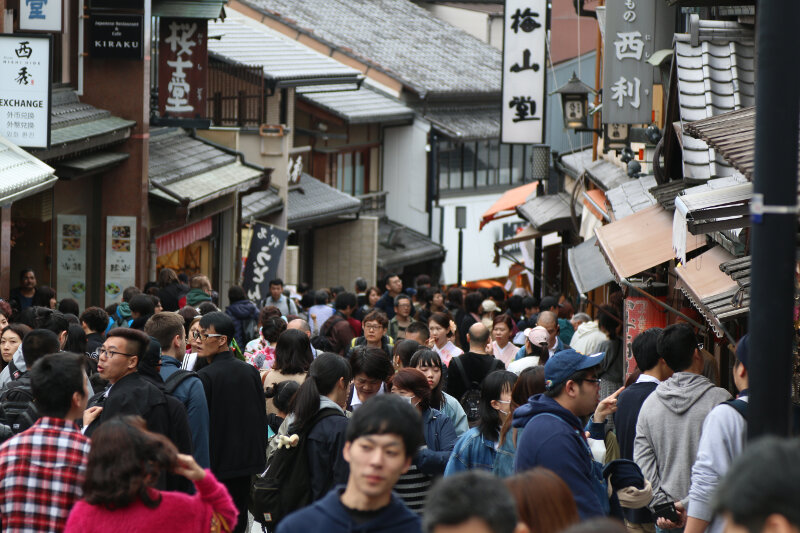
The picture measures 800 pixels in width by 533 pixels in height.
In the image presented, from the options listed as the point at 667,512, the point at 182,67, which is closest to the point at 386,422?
the point at 667,512

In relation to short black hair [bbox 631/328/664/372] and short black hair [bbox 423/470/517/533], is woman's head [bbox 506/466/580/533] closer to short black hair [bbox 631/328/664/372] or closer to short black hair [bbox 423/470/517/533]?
short black hair [bbox 423/470/517/533]

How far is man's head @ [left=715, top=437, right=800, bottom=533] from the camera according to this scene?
294cm

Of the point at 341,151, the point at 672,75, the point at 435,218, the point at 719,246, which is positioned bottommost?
the point at 435,218

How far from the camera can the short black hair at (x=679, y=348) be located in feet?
24.3

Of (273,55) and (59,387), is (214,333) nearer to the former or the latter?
(59,387)

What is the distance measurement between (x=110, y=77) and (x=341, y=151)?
17210 mm

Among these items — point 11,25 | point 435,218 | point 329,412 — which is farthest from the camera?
point 435,218

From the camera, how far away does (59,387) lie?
5.44m

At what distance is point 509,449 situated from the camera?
6703 millimetres

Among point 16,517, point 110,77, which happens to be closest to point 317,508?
point 16,517

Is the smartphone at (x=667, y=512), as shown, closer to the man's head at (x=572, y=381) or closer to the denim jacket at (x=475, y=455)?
the denim jacket at (x=475, y=455)

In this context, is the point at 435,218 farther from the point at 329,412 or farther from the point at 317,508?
the point at 317,508

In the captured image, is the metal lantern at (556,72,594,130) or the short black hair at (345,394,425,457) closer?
the short black hair at (345,394,425,457)

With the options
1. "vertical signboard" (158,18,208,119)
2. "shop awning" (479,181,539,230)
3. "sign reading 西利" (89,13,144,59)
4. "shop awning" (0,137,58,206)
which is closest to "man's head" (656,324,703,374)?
"shop awning" (0,137,58,206)
